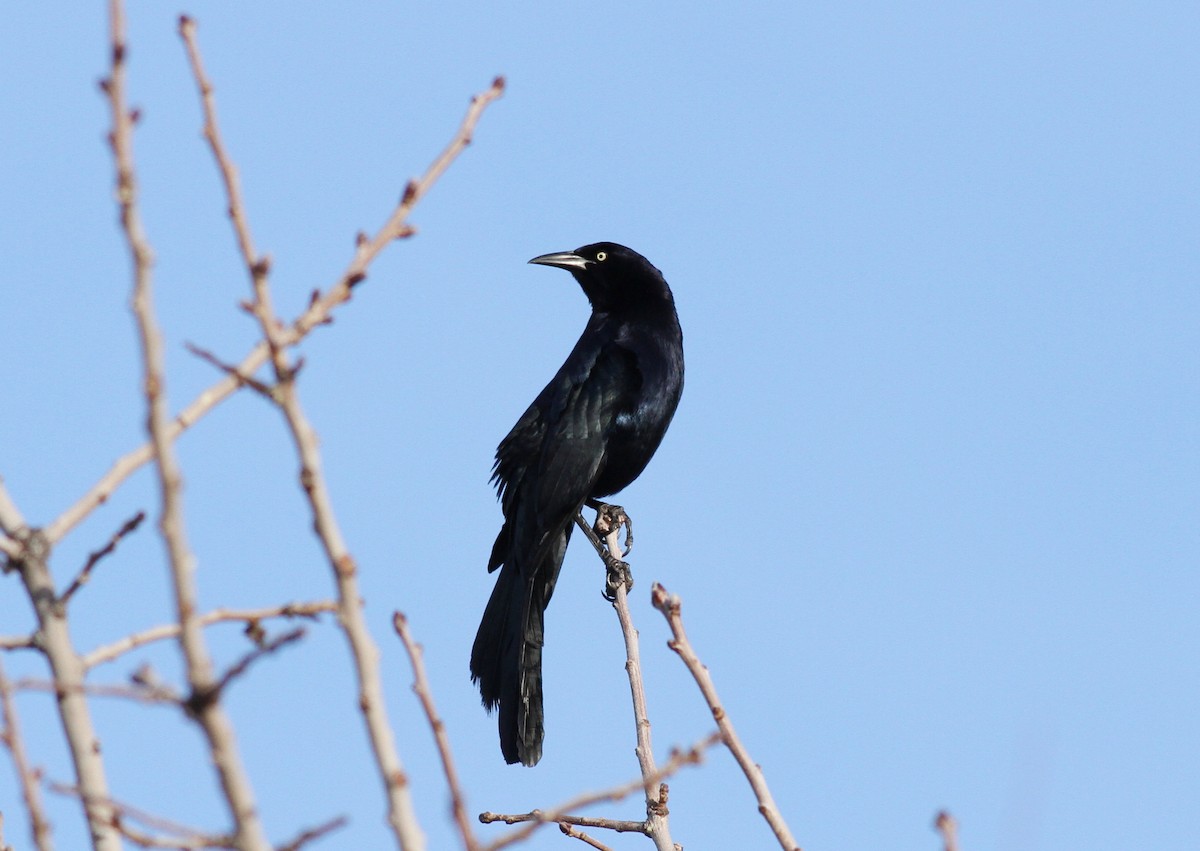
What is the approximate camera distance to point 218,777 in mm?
1407

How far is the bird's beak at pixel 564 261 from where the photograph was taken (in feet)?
25.5

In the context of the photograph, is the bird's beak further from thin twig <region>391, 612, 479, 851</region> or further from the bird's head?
thin twig <region>391, 612, 479, 851</region>

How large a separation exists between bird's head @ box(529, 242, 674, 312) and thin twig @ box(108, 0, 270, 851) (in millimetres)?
6177

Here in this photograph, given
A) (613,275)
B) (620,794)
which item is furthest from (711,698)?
(613,275)

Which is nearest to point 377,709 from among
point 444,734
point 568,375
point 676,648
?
point 444,734

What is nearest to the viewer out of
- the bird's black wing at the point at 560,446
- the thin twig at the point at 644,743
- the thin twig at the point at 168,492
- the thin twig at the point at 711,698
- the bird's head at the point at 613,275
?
the thin twig at the point at 168,492

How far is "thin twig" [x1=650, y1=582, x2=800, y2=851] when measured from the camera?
2.37 m

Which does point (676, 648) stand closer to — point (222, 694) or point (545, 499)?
point (222, 694)

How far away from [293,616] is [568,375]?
16.3 ft

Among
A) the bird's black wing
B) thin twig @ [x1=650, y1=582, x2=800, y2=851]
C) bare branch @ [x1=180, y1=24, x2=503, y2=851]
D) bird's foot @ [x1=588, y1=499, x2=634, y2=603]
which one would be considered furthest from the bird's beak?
bare branch @ [x1=180, y1=24, x2=503, y2=851]

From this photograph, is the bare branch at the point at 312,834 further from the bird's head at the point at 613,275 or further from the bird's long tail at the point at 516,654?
the bird's head at the point at 613,275

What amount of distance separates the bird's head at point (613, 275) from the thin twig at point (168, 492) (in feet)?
20.3

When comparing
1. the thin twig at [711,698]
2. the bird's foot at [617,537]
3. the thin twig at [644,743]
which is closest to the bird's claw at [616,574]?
the bird's foot at [617,537]

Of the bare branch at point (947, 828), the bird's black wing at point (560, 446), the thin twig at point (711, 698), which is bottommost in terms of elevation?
the bare branch at point (947, 828)
